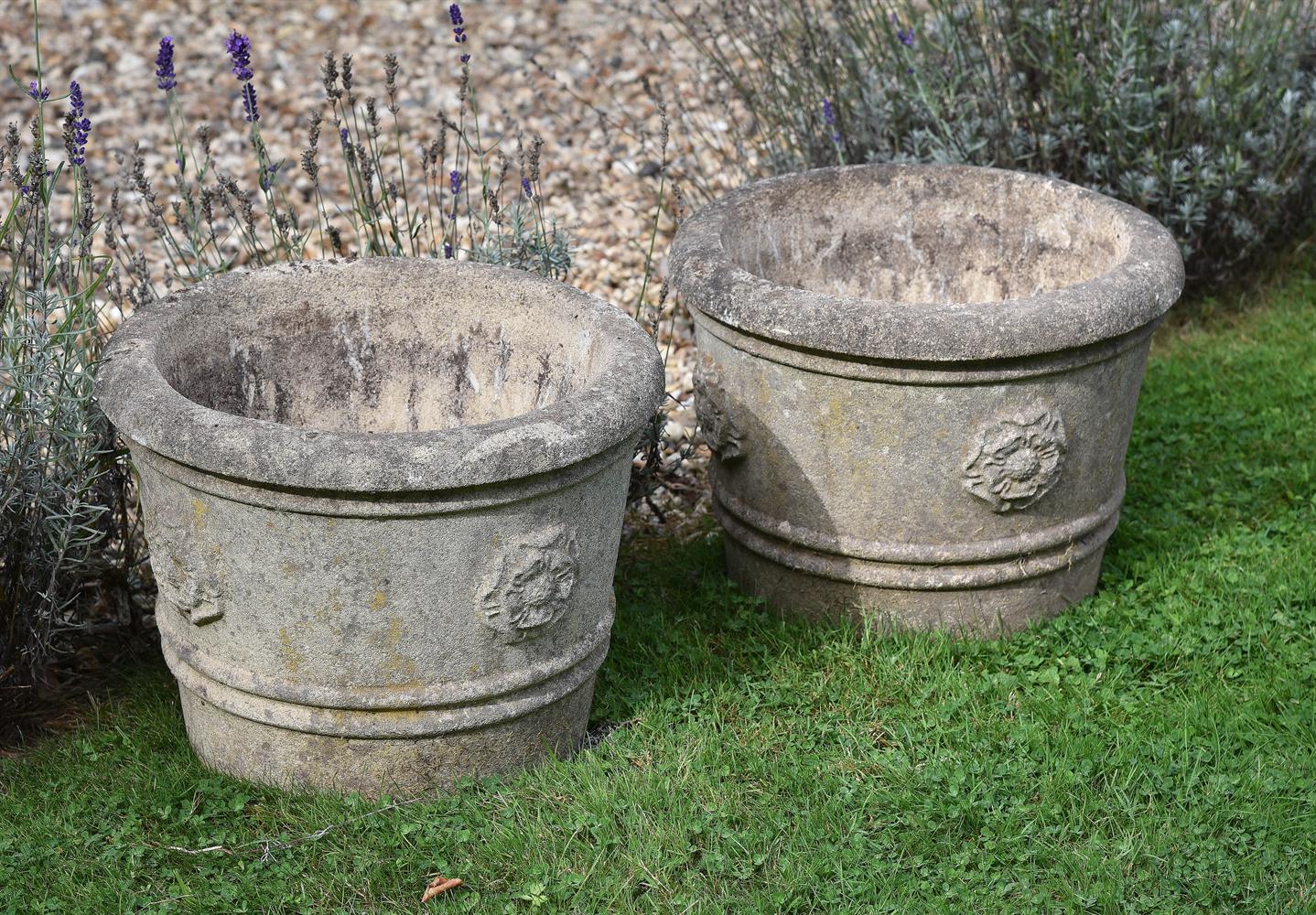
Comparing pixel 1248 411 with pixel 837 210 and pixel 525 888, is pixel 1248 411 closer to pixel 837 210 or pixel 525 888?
pixel 837 210

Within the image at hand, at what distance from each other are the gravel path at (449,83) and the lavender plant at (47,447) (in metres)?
2.29

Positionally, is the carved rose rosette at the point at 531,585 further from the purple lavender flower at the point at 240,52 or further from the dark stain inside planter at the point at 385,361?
the purple lavender flower at the point at 240,52

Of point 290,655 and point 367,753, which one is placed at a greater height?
point 290,655

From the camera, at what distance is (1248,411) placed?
505cm

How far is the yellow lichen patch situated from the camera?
2945 millimetres

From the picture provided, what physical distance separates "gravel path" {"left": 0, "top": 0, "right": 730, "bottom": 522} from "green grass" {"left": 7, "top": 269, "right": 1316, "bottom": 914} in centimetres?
198

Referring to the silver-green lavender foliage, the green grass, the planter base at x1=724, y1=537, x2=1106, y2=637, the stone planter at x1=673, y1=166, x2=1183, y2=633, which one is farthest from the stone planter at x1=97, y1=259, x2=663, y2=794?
the silver-green lavender foliage

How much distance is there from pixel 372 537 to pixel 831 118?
9.09 feet

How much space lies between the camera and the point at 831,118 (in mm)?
5008

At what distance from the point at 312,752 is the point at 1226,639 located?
7.45 ft

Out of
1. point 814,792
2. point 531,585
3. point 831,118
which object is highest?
point 831,118

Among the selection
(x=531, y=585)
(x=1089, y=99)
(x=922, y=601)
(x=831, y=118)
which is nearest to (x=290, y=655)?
(x=531, y=585)

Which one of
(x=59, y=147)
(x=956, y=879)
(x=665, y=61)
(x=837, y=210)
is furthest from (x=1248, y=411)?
(x=59, y=147)

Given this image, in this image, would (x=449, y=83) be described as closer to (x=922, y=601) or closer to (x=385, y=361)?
(x=385, y=361)
